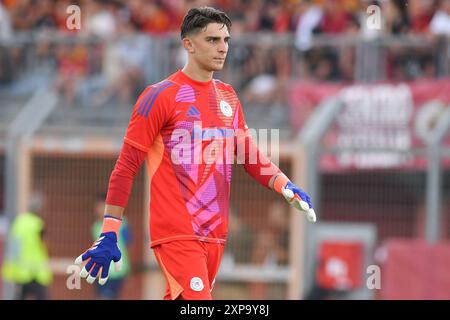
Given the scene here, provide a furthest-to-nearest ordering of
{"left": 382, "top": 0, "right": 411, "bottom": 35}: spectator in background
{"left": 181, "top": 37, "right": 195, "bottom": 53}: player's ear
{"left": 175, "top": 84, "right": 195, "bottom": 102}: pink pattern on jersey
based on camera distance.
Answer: {"left": 382, "top": 0, "right": 411, "bottom": 35}: spectator in background < {"left": 181, "top": 37, "right": 195, "bottom": 53}: player's ear < {"left": 175, "top": 84, "right": 195, "bottom": 102}: pink pattern on jersey

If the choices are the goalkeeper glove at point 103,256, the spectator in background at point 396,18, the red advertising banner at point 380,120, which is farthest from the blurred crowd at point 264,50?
the goalkeeper glove at point 103,256

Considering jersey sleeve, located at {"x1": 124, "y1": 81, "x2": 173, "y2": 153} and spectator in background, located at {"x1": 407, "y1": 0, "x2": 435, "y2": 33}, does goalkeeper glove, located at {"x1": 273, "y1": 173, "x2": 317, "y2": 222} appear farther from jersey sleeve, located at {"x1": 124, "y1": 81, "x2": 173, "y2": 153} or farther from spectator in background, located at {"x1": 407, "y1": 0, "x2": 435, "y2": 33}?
spectator in background, located at {"x1": 407, "y1": 0, "x2": 435, "y2": 33}

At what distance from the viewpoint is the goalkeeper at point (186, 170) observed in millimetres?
6562

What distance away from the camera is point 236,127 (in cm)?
694

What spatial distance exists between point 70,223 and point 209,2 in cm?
384

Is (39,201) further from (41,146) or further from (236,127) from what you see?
(236,127)

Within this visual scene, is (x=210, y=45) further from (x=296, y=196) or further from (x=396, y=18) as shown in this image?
(x=396, y=18)

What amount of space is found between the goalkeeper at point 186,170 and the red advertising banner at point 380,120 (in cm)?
665

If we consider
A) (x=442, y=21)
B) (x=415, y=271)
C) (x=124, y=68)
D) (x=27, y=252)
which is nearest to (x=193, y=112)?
(x=415, y=271)

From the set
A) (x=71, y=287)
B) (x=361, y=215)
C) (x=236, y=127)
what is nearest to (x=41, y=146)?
(x=71, y=287)

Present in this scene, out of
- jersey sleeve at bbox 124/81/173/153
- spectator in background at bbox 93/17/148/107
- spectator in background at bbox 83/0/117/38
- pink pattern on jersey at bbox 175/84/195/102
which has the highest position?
spectator in background at bbox 83/0/117/38

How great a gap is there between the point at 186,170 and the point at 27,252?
7499mm

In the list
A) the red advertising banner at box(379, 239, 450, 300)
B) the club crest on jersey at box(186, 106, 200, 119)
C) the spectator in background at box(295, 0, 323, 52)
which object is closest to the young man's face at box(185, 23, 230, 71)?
the club crest on jersey at box(186, 106, 200, 119)

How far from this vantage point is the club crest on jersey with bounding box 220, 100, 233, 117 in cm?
683
